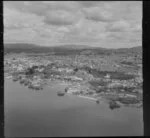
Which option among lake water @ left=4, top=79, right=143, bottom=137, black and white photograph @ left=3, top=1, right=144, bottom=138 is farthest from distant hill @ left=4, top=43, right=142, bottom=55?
lake water @ left=4, top=79, right=143, bottom=137

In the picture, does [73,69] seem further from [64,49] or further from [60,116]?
[60,116]

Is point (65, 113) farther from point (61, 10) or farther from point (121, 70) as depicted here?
point (61, 10)

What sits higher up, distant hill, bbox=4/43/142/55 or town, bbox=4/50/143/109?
distant hill, bbox=4/43/142/55

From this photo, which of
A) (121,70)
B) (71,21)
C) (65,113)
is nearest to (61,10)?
(71,21)

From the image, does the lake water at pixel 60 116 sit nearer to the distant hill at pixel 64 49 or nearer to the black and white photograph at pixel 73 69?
the black and white photograph at pixel 73 69

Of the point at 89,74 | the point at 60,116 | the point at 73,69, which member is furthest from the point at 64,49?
the point at 60,116

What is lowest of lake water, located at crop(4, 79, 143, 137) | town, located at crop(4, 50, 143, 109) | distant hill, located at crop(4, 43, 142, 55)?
lake water, located at crop(4, 79, 143, 137)

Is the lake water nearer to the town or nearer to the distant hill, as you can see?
the town

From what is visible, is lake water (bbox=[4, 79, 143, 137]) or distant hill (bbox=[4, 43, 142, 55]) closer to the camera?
lake water (bbox=[4, 79, 143, 137])
